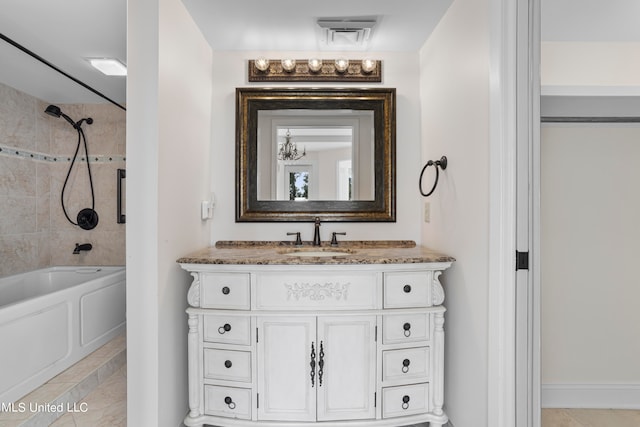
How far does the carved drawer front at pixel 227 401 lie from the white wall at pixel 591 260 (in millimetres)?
1551

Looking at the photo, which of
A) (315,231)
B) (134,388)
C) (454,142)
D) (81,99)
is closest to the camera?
(134,388)

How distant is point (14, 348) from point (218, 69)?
207 cm

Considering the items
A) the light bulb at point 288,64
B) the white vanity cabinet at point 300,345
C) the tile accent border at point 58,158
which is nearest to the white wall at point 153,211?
the white vanity cabinet at point 300,345

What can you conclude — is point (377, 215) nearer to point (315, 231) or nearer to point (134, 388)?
point (315, 231)

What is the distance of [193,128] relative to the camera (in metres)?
2.04

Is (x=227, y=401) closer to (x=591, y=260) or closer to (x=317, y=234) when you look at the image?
(x=317, y=234)

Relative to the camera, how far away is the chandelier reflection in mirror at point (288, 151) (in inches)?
93.8

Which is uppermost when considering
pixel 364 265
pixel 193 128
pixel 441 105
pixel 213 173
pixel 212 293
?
pixel 441 105

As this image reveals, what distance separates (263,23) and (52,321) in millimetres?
2303

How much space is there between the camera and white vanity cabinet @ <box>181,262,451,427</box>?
5.66 ft

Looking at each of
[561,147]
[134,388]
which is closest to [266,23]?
[561,147]

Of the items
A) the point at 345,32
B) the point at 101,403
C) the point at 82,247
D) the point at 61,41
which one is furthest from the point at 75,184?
the point at 345,32

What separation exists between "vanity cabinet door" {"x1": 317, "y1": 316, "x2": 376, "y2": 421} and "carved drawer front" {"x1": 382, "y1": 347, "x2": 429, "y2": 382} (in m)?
0.07

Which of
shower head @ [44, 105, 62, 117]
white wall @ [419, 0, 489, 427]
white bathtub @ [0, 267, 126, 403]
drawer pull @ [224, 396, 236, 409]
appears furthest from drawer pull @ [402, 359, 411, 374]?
shower head @ [44, 105, 62, 117]
